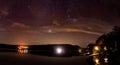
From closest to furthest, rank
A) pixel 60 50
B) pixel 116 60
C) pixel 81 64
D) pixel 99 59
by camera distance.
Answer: pixel 116 60, pixel 99 59, pixel 81 64, pixel 60 50

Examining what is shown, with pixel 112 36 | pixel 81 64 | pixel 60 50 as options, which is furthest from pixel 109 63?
pixel 60 50

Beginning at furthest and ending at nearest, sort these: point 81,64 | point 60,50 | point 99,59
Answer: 1. point 60,50
2. point 81,64
3. point 99,59

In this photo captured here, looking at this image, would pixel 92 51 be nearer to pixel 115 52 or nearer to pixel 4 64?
pixel 115 52

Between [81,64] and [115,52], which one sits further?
[81,64]

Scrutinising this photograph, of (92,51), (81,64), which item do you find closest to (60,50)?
(81,64)

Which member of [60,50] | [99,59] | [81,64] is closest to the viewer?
[99,59]

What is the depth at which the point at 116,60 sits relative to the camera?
1766 centimetres

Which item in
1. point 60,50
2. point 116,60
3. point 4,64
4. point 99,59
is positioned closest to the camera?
point 116,60

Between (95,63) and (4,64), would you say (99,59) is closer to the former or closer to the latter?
(95,63)

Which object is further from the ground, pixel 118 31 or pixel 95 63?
pixel 118 31

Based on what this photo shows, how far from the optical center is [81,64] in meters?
25.4

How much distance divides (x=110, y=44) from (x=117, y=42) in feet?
1.68

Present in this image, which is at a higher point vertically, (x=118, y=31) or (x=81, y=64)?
(x=118, y=31)

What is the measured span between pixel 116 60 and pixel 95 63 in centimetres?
259
